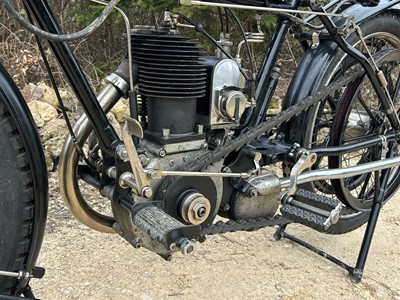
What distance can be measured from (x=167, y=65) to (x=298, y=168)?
665mm

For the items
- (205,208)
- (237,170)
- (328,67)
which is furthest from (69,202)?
(328,67)

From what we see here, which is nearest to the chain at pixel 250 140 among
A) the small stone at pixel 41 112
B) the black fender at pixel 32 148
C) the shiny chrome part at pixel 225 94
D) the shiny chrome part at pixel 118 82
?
the shiny chrome part at pixel 225 94

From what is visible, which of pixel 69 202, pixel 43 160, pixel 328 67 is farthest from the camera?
pixel 328 67

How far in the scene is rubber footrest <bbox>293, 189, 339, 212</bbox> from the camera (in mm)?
1944

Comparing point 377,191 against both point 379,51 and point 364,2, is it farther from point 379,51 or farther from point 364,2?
point 364,2

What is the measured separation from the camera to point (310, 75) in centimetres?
209

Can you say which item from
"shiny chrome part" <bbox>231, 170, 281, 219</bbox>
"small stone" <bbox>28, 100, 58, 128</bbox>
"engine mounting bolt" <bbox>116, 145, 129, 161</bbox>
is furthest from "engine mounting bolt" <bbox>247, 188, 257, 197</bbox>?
"small stone" <bbox>28, 100, 58, 128</bbox>

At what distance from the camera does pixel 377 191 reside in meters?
2.41

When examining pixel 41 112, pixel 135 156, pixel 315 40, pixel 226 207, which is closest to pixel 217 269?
pixel 226 207

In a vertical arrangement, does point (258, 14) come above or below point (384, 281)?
above

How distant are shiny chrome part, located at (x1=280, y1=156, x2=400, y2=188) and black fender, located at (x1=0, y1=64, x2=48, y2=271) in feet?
2.91

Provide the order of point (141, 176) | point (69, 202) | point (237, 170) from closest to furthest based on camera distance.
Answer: point (141, 176) < point (69, 202) < point (237, 170)

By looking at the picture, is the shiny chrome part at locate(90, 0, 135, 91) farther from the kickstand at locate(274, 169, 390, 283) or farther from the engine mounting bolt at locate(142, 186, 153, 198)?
the kickstand at locate(274, 169, 390, 283)

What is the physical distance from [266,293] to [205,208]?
0.70m
